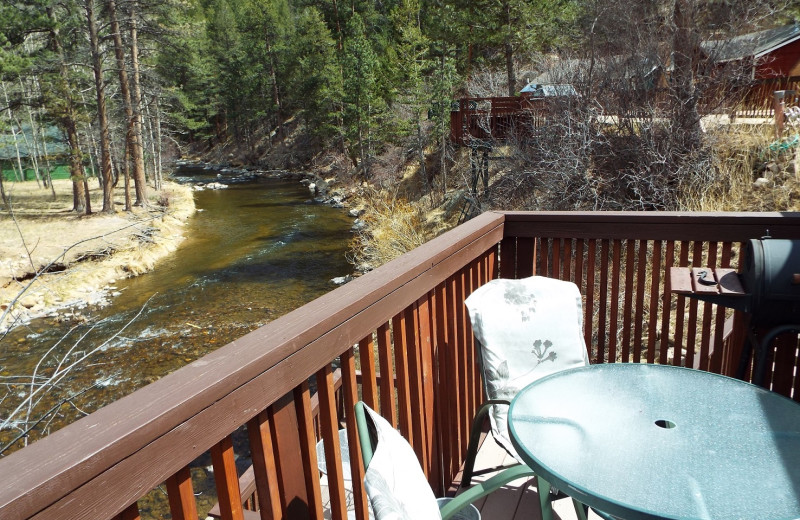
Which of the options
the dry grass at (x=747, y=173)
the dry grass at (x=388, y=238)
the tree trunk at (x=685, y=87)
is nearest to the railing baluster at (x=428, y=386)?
the dry grass at (x=747, y=173)

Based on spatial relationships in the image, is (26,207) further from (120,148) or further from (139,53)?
(139,53)

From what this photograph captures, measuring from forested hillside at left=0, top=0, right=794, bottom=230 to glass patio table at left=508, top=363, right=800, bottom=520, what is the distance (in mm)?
7826

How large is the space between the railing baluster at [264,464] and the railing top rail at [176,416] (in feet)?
0.19

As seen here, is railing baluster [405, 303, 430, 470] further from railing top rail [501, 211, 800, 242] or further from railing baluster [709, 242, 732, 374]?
railing baluster [709, 242, 732, 374]

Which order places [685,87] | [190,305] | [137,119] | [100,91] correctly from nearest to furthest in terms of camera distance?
[685,87]
[190,305]
[100,91]
[137,119]

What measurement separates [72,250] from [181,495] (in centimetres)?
1469

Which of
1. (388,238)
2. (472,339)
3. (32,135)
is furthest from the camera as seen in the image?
(32,135)

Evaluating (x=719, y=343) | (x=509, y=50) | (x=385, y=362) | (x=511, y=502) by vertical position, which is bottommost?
(x=511, y=502)

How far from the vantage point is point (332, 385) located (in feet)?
4.41

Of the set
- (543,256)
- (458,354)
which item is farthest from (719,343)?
(458,354)

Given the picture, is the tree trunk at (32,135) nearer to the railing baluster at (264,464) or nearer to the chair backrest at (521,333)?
the chair backrest at (521,333)

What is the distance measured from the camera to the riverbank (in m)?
10.8

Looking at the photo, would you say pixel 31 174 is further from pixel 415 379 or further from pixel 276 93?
pixel 415 379

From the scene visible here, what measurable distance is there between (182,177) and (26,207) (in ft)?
42.6
